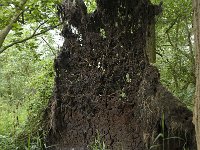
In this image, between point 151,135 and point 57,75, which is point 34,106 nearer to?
point 57,75

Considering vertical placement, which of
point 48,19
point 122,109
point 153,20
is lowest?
point 122,109

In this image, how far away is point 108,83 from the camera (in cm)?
615

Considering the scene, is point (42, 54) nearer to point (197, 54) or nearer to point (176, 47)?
point (176, 47)

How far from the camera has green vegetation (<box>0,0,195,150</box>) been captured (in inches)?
254

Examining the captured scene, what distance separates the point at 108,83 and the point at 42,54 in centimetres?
323

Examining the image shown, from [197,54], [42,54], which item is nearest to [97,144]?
[197,54]

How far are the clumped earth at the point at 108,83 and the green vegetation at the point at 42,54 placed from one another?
39 centimetres

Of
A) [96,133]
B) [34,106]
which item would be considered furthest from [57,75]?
[96,133]

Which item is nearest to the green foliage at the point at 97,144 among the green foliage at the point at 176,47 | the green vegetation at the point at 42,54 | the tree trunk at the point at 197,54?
the green vegetation at the point at 42,54

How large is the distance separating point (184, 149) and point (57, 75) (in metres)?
2.96

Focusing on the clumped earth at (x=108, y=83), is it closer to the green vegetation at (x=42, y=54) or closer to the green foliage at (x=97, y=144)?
the green foliage at (x=97, y=144)

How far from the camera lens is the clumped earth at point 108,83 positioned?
5.62 m

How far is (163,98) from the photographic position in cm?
537

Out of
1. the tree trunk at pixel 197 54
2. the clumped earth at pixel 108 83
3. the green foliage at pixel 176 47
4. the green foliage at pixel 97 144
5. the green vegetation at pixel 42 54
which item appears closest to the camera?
the tree trunk at pixel 197 54
